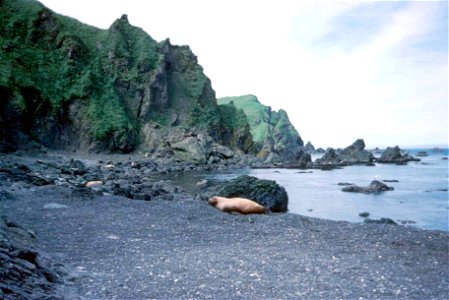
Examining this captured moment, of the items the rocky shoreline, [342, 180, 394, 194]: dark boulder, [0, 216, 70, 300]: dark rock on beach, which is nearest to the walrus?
the rocky shoreline

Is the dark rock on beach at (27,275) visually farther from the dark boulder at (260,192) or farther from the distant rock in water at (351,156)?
the distant rock in water at (351,156)

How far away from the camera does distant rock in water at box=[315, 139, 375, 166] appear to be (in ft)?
289

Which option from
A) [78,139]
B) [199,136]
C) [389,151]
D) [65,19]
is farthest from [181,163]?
[389,151]

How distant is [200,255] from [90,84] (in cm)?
6767

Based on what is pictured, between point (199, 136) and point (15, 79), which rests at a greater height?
point (15, 79)

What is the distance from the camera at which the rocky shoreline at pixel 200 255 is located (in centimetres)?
768

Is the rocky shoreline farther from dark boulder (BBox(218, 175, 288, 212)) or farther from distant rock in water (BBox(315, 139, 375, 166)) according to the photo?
distant rock in water (BBox(315, 139, 375, 166))

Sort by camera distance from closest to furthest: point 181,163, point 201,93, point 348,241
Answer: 1. point 348,241
2. point 181,163
3. point 201,93

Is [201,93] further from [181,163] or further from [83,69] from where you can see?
[181,163]

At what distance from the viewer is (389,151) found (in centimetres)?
10138

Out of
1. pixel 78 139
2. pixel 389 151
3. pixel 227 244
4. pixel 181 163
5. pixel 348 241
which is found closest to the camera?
pixel 227 244

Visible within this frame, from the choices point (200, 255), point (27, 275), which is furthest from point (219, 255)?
point (27, 275)

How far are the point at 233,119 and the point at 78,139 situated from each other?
47.3 meters

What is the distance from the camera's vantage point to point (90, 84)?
71.2m
